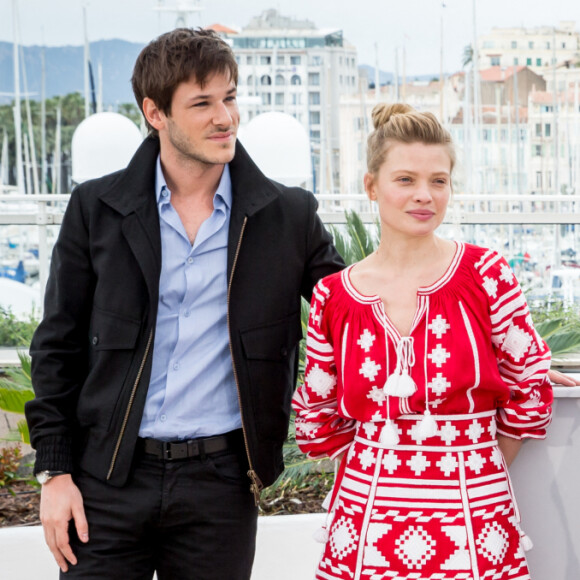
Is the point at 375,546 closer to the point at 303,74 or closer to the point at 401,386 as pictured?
the point at 401,386

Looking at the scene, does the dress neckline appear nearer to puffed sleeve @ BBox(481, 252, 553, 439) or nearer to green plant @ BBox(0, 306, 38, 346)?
puffed sleeve @ BBox(481, 252, 553, 439)

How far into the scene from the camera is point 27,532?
130 inches

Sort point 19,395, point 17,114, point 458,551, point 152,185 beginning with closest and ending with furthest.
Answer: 1. point 458,551
2. point 152,185
3. point 19,395
4. point 17,114

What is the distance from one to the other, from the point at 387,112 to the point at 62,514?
1080 millimetres

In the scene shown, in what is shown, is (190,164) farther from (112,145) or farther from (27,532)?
(112,145)

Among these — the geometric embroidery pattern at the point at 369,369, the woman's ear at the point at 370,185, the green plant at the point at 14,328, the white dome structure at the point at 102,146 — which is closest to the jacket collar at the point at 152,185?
the woman's ear at the point at 370,185

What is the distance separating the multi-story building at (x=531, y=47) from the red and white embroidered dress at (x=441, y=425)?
14.8 m

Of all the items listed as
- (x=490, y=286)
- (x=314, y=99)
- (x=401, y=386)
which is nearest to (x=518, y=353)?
Answer: (x=490, y=286)

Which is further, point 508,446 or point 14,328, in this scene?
point 14,328

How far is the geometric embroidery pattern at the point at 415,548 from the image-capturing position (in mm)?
1570

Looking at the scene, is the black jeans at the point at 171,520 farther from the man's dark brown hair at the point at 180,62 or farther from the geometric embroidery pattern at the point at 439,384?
the man's dark brown hair at the point at 180,62

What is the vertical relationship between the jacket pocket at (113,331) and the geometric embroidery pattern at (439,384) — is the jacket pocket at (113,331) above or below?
above

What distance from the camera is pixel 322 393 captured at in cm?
176

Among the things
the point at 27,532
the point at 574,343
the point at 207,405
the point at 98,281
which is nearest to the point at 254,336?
the point at 207,405
